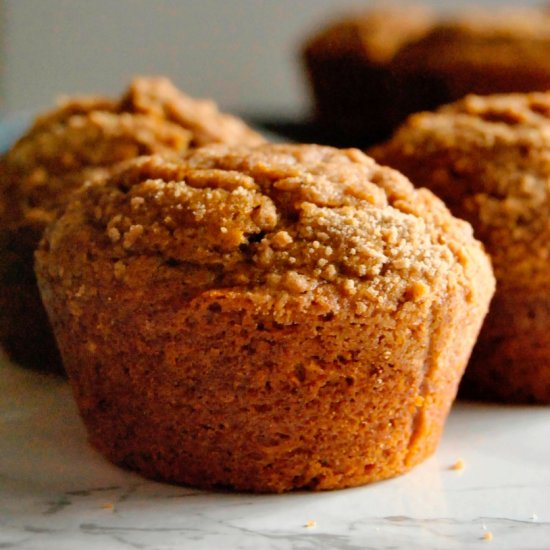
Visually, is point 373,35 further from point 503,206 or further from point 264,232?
point 264,232

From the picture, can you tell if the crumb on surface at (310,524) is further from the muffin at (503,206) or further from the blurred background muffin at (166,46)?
the blurred background muffin at (166,46)

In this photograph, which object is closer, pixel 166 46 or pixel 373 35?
pixel 373 35

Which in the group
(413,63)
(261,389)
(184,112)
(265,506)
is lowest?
(265,506)

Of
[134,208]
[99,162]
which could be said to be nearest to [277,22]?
[99,162]

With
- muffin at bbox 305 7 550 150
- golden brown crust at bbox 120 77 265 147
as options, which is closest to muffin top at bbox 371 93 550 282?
golden brown crust at bbox 120 77 265 147

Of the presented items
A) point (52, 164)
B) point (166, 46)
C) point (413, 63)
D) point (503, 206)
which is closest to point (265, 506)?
→ point (503, 206)

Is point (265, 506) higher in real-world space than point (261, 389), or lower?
lower

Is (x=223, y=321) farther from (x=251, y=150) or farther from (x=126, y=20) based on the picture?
(x=126, y=20)
